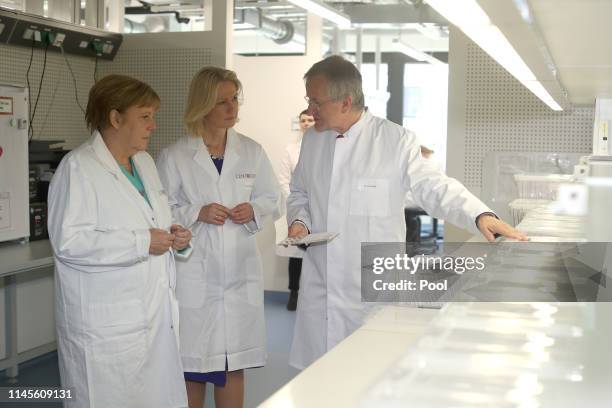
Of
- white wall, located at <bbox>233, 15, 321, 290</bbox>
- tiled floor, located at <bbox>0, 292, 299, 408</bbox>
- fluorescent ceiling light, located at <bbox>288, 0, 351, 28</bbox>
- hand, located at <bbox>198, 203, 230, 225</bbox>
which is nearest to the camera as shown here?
hand, located at <bbox>198, 203, 230, 225</bbox>

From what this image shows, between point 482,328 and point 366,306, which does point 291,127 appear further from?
point 482,328

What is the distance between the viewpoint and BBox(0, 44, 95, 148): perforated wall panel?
5.11m

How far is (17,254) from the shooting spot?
4.28 m

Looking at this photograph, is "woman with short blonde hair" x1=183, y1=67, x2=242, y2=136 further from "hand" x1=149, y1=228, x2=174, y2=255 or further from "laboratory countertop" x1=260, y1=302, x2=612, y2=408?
"laboratory countertop" x1=260, y1=302, x2=612, y2=408

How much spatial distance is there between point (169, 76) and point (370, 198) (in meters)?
2.93

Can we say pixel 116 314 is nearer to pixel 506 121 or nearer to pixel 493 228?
pixel 493 228

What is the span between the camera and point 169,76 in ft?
18.4

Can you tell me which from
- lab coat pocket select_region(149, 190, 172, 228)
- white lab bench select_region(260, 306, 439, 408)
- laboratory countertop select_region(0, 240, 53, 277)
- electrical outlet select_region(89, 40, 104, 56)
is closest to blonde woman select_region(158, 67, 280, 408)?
lab coat pocket select_region(149, 190, 172, 228)

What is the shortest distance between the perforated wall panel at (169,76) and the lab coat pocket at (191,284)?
86.5 inches

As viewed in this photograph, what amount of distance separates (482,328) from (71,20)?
16.3 ft

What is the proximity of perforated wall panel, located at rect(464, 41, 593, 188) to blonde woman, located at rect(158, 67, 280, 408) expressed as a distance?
1.57 meters

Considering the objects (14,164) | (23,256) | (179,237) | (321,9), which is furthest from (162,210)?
(321,9)

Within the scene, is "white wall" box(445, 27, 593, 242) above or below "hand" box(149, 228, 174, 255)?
above

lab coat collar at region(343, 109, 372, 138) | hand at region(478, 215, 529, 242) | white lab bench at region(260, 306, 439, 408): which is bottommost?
white lab bench at region(260, 306, 439, 408)
